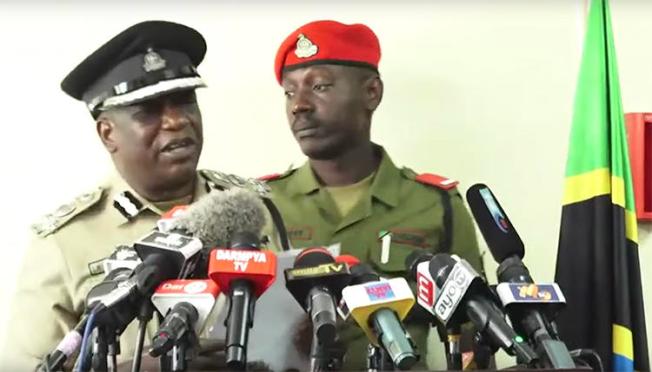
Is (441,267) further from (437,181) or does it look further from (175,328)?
(437,181)

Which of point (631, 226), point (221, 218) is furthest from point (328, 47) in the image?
point (631, 226)

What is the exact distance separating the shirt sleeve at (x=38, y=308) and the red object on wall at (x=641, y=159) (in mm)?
1120

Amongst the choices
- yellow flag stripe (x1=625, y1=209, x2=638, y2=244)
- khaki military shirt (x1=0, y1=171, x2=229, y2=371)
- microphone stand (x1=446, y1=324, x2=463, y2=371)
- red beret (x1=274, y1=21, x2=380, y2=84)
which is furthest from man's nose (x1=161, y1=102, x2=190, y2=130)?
yellow flag stripe (x1=625, y1=209, x2=638, y2=244)

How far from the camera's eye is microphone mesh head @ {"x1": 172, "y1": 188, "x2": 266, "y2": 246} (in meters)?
1.21

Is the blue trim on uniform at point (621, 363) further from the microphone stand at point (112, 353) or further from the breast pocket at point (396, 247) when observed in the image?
the microphone stand at point (112, 353)

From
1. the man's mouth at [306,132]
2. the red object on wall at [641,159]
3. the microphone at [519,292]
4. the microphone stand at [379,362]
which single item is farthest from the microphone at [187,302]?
the red object on wall at [641,159]

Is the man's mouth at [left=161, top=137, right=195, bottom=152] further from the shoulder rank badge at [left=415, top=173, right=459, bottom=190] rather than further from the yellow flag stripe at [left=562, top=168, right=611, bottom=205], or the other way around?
the yellow flag stripe at [left=562, top=168, right=611, bottom=205]

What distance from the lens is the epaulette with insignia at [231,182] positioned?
1.61 meters

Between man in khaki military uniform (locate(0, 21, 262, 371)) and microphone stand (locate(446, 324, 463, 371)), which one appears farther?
man in khaki military uniform (locate(0, 21, 262, 371))

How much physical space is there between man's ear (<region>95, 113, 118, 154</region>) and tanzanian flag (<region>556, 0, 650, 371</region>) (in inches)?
34.1

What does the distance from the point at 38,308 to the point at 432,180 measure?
30.8 inches

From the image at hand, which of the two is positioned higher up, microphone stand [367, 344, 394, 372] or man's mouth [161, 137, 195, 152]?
man's mouth [161, 137, 195, 152]

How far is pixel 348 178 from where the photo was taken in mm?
1670

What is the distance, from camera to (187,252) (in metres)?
1.13
